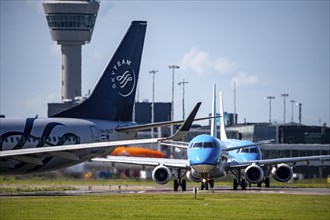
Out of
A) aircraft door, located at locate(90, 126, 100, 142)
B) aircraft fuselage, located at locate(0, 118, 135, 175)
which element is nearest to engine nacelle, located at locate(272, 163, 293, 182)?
aircraft fuselage, located at locate(0, 118, 135, 175)

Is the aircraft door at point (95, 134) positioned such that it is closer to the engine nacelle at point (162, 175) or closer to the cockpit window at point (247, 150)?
the engine nacelle at point (162, 175)

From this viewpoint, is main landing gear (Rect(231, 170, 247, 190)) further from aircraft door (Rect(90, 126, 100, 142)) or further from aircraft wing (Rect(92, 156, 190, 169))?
aircraft door (Rect(90, 126, 100, 142))

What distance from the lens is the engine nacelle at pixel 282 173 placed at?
67812mm

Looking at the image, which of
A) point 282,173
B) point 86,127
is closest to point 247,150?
point 282,173

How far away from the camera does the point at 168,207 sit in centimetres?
4006

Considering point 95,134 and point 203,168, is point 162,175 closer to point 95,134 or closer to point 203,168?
point 203,168

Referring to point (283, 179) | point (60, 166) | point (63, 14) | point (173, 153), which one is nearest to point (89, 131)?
point (60, 166)

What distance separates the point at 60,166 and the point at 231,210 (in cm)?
1794

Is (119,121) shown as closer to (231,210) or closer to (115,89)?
(115,89)

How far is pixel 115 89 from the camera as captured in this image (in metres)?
58.1

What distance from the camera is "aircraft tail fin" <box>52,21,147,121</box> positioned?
5762 centimetres

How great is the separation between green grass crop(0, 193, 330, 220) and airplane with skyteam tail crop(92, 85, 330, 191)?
1130cm

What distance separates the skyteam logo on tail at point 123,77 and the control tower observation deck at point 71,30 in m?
134

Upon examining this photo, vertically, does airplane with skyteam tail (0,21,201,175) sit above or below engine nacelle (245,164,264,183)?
above
